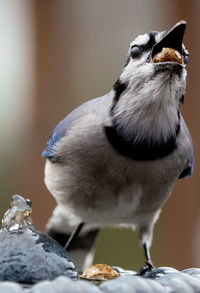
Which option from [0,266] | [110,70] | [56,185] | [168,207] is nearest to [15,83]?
[110,70]

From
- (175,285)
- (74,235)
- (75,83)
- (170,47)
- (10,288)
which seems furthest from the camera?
(75,83)

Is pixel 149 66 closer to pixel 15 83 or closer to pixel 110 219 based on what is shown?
pixel 110 219

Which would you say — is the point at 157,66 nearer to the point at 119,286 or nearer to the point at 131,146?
the point at 131,146

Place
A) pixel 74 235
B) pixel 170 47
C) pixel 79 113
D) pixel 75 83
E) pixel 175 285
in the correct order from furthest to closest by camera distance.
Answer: pixel 75 83 < pixel 74 235 < pixel 79 113 < pixel 170 47 < pixel 175 285

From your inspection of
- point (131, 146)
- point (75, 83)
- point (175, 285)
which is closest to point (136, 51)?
point (131, 146)

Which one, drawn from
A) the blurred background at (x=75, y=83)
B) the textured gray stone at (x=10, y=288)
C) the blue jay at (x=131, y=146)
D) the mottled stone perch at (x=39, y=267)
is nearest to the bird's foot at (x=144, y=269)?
the blue jay at (x=131, y=146)

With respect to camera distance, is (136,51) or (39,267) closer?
(39,267)
